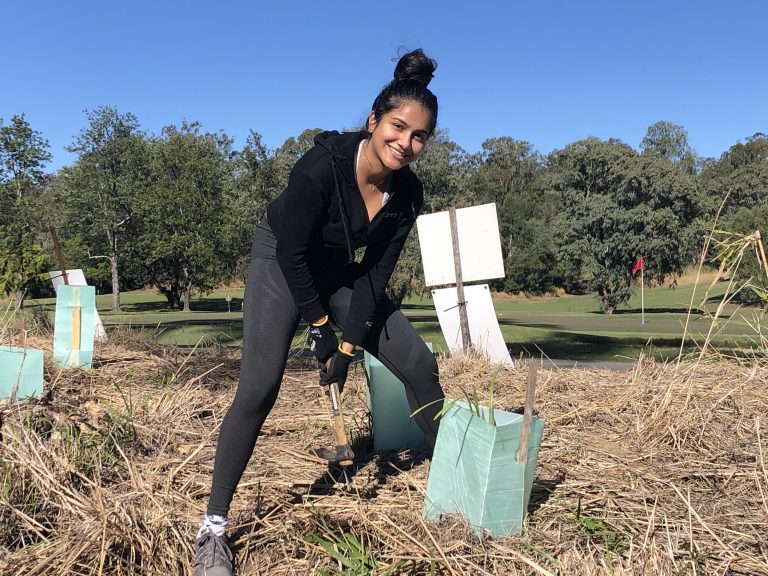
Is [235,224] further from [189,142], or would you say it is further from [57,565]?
[57,565]

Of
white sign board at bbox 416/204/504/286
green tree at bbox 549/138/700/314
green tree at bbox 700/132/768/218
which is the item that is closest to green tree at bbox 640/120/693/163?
green tree at bbox 700/132/768/218

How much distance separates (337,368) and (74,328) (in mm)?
4787

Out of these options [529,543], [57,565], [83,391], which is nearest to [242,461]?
[57,565]

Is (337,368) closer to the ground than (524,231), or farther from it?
closer to the ground

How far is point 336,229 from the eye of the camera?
8.86 feet

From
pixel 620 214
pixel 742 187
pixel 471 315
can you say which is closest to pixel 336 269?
pixel 471 315

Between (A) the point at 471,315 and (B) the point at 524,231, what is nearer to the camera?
(A) the point at 471,315

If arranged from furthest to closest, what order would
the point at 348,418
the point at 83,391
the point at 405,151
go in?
the point at 83,391 < the point at 348,418 < the point at 405,151

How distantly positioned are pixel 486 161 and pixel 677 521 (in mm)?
67680

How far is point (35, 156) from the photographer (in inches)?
1212

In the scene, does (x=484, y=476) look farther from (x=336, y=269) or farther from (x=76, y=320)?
(x=76, y=320)

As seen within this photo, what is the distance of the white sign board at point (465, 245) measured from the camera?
7.98 metres

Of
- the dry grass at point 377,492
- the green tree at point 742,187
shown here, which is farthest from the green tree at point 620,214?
the dry grass at point 377,492

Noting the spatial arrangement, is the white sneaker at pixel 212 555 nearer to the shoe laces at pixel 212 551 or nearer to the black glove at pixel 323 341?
the shoe laces at pixel 212 551
